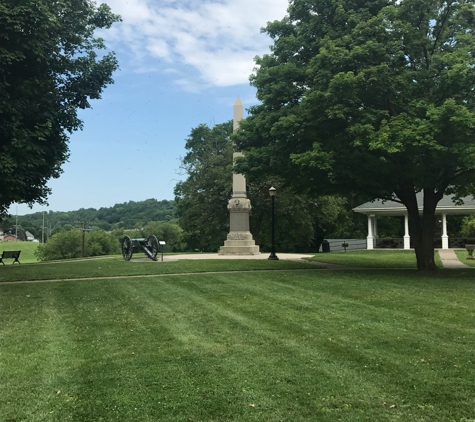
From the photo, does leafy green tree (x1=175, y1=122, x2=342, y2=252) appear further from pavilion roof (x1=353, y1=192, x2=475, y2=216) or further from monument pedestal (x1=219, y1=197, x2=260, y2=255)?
monument pedestal (x1=219, y1=197, x2=260, y2=255)

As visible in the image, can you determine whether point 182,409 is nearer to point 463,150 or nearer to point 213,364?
point 213,364

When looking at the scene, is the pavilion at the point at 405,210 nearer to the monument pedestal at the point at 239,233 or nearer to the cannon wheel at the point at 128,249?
the monument pedestal at the point at 239,233

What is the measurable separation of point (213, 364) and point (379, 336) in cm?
263

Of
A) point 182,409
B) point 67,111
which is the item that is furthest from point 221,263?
point 182,409

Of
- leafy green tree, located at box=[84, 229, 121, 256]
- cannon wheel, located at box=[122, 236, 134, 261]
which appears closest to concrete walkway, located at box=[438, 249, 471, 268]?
cannon wheel, located at box=[122, 236, 134, 261]

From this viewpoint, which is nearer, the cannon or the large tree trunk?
the large tree trunk

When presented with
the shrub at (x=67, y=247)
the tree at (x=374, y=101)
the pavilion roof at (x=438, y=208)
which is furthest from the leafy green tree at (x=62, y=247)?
the tree at (x=374, y=101)

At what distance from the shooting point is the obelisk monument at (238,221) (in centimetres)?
2580

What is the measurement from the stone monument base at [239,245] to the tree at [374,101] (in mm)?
9697

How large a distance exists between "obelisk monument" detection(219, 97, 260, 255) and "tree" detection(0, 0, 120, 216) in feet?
29.7

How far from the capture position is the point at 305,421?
12.5 ft

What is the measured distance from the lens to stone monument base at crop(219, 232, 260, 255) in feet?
84.2

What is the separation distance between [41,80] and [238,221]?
45.9ft

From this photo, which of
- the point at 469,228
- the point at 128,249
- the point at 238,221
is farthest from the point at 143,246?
the point at 469,228
